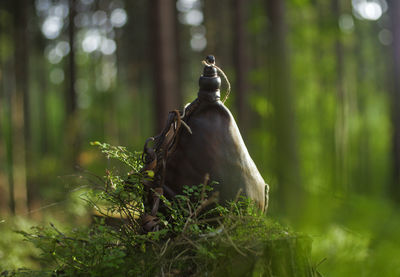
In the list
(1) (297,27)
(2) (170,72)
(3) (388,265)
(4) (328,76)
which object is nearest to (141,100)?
(4) (328,76)

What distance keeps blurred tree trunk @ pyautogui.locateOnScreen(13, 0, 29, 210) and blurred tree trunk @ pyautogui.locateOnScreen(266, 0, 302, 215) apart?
887 centimetres

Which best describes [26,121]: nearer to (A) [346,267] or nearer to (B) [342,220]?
(B) [342,220]

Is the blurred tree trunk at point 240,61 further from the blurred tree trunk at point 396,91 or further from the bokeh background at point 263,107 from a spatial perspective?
the blurred tree trunk at point 396,91

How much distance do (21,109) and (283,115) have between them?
9674 mm

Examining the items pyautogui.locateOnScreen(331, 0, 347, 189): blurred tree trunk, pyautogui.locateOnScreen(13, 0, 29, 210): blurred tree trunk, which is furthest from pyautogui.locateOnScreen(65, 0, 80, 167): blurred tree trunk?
pyautogui.locateOnScreen(331, 0, 347, 189): blurred tree trunk

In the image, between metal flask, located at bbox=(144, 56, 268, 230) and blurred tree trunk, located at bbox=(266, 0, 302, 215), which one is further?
blurred tree trunk, located at bbox=(266, 0, 302, 215)

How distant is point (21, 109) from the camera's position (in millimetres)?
12234

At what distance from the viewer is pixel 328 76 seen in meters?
13.5

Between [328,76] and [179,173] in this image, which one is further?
[328,76]

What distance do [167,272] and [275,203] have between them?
473 centimetres

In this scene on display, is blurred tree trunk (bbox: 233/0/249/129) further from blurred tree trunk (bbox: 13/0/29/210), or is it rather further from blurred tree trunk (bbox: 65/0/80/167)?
blurred tree trunk (bbox: 13/0/29/210)

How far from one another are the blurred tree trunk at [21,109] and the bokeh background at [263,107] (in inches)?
1.8

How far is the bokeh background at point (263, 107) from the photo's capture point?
5496 mm

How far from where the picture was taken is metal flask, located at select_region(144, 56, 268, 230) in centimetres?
157
